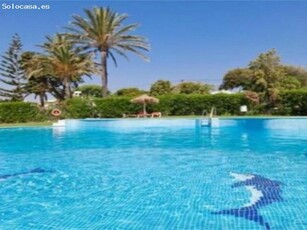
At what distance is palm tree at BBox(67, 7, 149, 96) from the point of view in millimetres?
28453

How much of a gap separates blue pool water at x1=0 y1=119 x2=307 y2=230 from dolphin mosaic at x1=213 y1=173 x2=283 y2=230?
0.01m

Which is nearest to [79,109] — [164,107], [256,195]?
[164,107]

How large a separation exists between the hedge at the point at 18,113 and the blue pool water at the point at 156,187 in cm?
1346

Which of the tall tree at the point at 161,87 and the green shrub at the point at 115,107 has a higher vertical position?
the tall tree at the point at 161,87

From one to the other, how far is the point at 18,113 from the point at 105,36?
8636 millimetres

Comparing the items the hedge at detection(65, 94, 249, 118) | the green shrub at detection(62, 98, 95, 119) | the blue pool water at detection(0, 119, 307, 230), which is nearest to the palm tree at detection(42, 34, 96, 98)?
the green shrub at detection(62, 98, 95, 119)

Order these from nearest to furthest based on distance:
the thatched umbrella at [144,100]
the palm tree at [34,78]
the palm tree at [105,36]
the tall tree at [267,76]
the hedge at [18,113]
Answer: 1. the hedge at [18,113]
2. the thatched umbrella at [144,100]
3. the tall tree at [267,76]
4. the palm tree at [105,36]
5. the palm tree at [34,78]

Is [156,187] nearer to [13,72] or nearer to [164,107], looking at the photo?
[164,107]

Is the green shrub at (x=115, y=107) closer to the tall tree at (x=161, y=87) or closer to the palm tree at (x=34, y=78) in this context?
the palm tree at (x=34, y=78)

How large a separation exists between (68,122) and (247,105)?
12.2 meters

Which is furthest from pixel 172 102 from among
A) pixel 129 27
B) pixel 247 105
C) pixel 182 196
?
pixel 182 196

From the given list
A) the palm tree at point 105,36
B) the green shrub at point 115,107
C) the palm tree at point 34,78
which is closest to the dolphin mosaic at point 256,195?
the green shrub at point 115,107

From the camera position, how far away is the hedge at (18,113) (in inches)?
966

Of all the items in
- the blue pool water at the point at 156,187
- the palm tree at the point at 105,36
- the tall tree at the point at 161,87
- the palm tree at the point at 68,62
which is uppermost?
the palm tree at the point at 105,36
